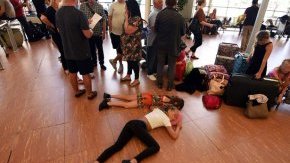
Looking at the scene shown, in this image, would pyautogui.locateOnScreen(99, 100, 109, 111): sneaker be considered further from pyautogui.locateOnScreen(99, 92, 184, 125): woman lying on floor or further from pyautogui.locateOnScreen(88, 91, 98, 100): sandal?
pyautogui.locateOnScreen(88, 91, 98, 100): sandal

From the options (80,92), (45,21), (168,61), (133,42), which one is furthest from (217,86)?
(45,21)

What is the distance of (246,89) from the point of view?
2729mm

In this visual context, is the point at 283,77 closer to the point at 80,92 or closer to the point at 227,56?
the point at 227,56

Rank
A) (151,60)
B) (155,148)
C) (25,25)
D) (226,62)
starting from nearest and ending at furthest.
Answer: (155,148) < (151,60) < (226,62) < (25,25)

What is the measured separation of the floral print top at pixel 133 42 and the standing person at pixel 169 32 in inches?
11.2

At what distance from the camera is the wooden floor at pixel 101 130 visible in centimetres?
203

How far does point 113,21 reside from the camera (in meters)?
3.20

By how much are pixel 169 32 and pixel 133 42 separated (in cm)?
59

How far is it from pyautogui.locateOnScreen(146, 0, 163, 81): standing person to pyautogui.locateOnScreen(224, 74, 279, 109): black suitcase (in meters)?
1.37

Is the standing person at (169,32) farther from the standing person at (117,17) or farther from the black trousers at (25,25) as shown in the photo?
the black trousers at (25,25)

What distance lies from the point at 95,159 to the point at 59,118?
0.92 meters

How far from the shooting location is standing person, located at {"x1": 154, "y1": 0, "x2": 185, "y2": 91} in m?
2.65

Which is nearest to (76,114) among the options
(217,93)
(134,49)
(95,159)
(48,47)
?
(95,159)

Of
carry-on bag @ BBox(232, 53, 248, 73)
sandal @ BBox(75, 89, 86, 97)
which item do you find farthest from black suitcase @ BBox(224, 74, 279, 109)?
sandal @ BBox(75, 89, 86, 97)
